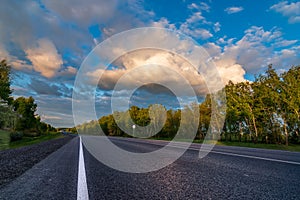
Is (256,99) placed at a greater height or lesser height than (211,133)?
greater

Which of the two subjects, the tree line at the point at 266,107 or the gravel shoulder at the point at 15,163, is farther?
the tree line at the point at 266,107

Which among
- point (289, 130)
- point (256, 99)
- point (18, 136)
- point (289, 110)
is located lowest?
point (18, 136)

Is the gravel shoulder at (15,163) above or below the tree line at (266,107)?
below

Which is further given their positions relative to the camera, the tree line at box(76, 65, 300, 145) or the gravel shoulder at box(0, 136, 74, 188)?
the tree line at box(76, 65, 300, 145)

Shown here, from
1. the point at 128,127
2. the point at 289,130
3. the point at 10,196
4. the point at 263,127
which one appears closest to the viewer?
the point at 10,196

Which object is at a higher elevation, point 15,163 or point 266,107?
point 266,107

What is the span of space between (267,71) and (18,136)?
38.9 metres

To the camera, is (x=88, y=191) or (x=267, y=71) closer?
(x=88, y=191)

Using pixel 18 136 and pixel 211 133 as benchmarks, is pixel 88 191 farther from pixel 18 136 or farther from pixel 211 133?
pixel 211 133

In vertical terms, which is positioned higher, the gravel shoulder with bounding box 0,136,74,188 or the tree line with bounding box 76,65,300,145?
the tree line with bounding box 76,65,300,145

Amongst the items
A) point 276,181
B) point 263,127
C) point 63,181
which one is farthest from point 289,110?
point 63,181

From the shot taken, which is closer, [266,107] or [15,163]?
[15,163]

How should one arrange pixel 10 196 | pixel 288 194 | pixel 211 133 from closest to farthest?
pixel 288 194
pixel 10 196
pixel 211 133

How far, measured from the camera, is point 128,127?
217ft
